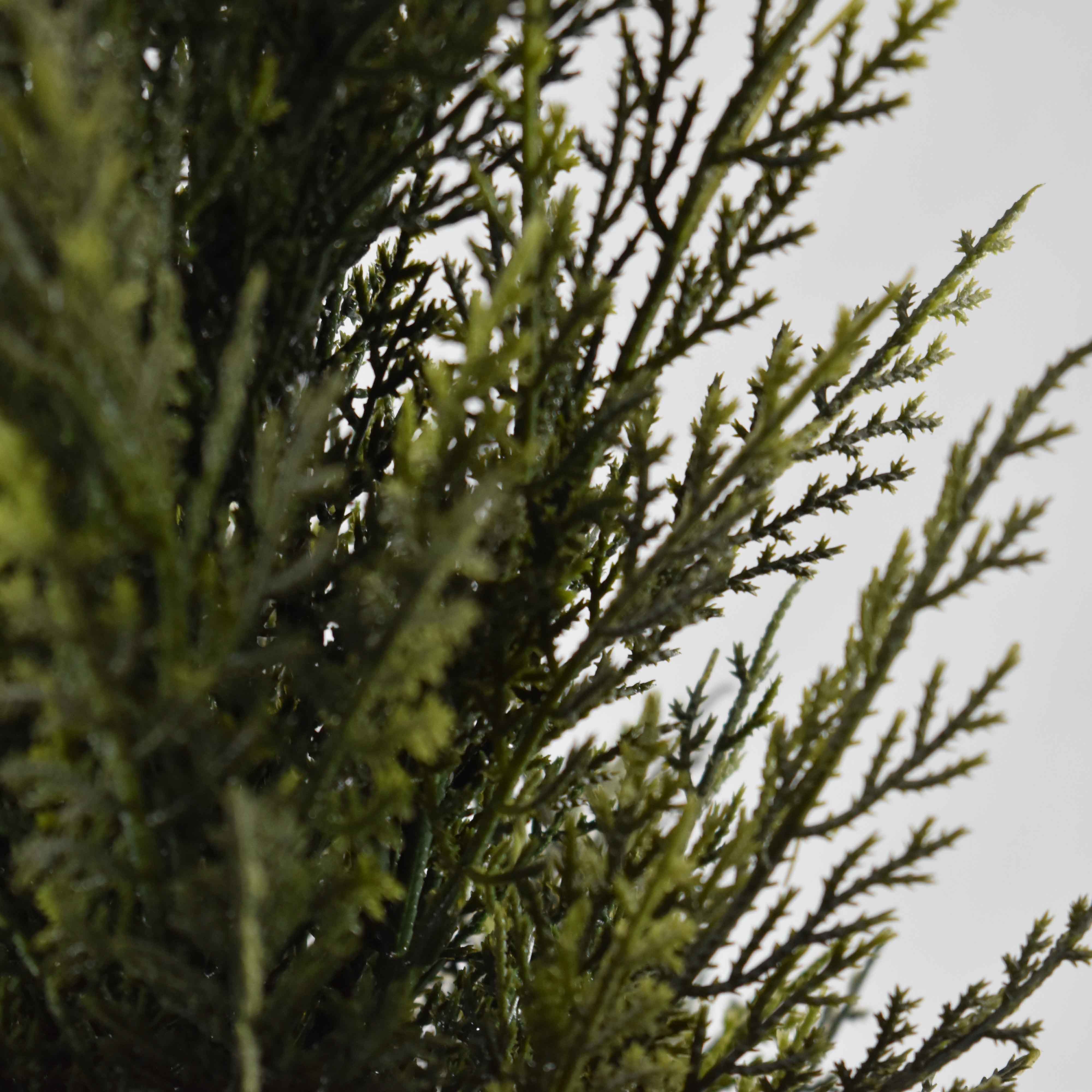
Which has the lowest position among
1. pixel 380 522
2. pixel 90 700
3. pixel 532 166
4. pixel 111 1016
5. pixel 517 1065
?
pixel 111 1016

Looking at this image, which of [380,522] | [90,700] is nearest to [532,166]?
[380,522]

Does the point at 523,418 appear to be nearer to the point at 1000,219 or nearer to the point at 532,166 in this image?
the point at 532,166

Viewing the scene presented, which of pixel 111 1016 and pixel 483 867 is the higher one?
pixel 483 867

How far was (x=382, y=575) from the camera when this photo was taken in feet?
3.70

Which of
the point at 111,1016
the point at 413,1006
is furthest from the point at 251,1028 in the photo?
the point at 413,1006

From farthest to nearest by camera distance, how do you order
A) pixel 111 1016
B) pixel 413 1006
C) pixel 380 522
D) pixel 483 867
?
pixel 483 867, pixel 413 1006, pixel 380 522, pixel 111 1016

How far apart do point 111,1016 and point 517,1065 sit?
648 millimetres

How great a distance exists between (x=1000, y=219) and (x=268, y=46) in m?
1.53

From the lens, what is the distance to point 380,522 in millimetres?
1363

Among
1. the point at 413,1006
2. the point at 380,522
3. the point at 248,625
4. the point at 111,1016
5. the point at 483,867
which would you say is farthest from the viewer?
the point at 483,867

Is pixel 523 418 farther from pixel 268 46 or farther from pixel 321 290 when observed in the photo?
pixel 268 46

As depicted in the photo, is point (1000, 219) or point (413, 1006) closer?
→ point (413, 1006)

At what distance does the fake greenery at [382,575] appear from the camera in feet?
2.89

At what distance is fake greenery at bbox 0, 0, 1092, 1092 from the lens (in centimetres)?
88
